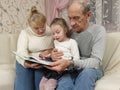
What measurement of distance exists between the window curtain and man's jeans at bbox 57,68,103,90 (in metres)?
1.51

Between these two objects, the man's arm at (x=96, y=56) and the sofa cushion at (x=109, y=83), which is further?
the man's arm at (x=96, y=56)

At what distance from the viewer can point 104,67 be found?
2289mm

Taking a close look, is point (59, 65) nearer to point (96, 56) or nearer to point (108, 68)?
point (96, 56)

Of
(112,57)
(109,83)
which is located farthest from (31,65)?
(112,57)

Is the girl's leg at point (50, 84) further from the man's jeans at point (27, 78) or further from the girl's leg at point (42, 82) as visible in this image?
the man's jeans at point (27, 78)

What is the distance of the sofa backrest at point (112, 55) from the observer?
7.37 feet

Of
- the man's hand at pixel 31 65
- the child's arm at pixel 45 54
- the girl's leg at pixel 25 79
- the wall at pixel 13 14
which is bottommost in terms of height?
the girl's leg at pixel 25 79

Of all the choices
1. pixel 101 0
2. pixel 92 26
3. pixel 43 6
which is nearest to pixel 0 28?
pixel 43 6

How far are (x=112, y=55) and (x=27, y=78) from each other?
76cm

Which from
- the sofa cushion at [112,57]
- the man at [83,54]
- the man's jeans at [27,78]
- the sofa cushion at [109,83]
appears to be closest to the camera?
the sofa cushion at [109,83]

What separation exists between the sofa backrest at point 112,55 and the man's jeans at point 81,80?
326mm

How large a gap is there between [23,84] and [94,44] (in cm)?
64

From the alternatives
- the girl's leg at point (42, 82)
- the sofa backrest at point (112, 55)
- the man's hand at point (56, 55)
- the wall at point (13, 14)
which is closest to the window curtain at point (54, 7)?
the wall at point (13, 14)

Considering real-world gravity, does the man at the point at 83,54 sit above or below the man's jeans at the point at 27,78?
above
